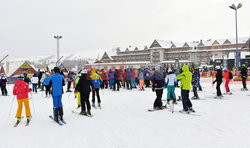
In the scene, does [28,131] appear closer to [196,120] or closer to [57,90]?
[57,90]

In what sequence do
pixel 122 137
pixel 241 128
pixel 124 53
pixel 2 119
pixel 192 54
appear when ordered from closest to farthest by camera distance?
1. pixel 122 137
2. pixel 241 128
3. pixel 2 119
4. pixel 192 54
5. pixel 124 53

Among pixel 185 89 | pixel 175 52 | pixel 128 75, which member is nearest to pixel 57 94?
pixel 185 89

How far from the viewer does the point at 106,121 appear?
6.41 m

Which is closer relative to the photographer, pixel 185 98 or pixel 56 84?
pixel 56 84

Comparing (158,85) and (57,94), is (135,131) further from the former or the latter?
(158,85)

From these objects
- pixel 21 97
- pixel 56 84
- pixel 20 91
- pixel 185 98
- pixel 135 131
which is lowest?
pixel 135 131

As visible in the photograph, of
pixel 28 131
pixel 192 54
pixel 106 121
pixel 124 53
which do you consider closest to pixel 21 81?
pixel 28 131

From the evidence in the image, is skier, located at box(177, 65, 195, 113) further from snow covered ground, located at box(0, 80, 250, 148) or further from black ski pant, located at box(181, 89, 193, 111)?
snow covered ground, located at box(0, 80, 250, 148)

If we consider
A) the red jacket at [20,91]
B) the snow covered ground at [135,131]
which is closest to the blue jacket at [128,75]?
the snow covered ground at [135,131]

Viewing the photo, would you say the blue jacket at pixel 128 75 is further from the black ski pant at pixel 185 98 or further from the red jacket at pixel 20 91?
the red jacket at pixel 20 91

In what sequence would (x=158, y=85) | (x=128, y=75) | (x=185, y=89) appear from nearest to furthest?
(x=185, y=89)
(x=158, y=85)
(x=128, y=75)

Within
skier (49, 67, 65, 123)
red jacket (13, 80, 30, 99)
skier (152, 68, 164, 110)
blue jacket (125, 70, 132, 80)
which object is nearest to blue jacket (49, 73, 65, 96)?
skier (49, 67, 65, 123)

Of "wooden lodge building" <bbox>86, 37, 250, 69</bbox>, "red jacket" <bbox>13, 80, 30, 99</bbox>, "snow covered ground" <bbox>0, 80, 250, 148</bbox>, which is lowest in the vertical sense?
"snow covered ground" <bbox>0, 80, 250, 148</bbox>

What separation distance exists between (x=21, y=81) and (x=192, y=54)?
9221 centimetres
